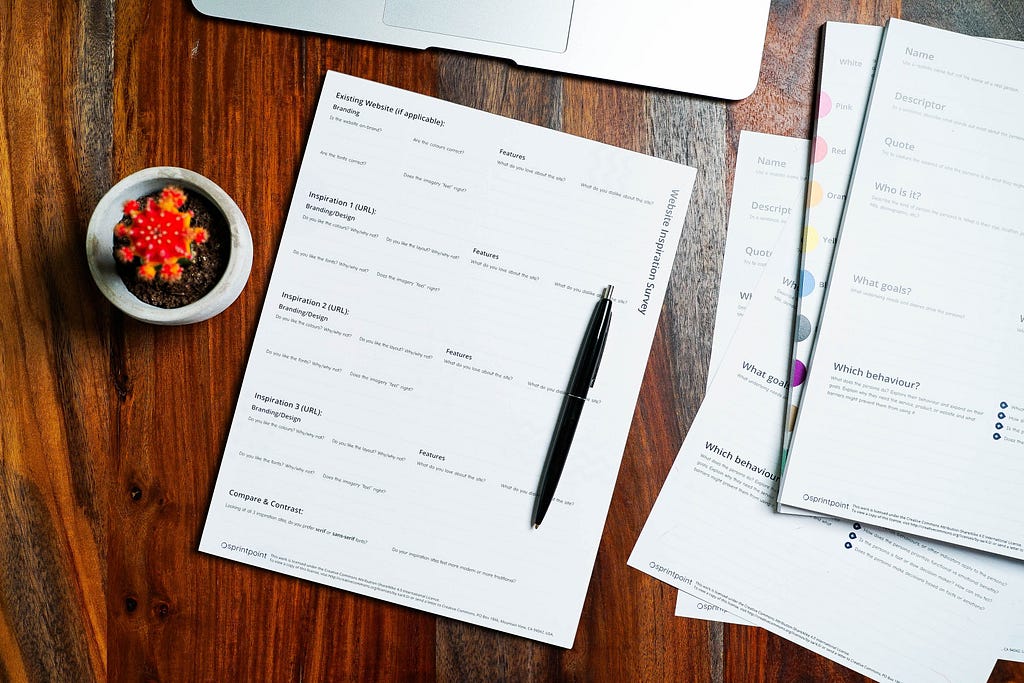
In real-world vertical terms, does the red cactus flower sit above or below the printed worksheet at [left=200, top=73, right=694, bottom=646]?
above

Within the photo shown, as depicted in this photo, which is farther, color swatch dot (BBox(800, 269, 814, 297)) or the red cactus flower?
color swatch dot (BBox(800, 269, 814, 297))

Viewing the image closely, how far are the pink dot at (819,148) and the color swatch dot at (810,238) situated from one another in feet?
0.20

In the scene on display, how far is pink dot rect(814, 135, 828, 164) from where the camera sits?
2.18 feet

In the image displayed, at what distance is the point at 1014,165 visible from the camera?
66 cm

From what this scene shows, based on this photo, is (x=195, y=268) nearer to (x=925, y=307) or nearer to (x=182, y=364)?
(x=182, y=364)

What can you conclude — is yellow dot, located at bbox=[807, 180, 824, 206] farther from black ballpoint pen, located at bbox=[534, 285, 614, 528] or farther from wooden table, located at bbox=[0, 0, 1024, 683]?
black ballpoint pen, located at bbox=[534, 285, 614, 528]

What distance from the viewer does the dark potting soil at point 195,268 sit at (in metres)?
0.58

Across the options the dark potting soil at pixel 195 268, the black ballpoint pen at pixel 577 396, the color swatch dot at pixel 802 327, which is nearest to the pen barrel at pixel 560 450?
the black ballpoint pen at pixel 577 396

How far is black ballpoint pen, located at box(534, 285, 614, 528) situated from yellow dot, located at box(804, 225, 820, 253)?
0.18m

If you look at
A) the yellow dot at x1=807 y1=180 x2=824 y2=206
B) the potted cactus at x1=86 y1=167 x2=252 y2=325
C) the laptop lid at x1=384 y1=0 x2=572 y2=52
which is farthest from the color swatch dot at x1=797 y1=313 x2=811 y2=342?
the potted cactus at x1=86 y1=167 x2=252 y2=325

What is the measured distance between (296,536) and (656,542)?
1.05ft

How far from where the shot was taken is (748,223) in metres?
0.67

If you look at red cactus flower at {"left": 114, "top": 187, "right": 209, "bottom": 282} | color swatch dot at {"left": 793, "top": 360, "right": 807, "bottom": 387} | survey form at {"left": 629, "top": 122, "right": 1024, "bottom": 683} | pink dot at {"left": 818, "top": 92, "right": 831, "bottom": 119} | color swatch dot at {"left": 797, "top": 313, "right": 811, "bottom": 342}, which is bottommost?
survey form at {"left": 629, "top": 122, "right": 1024, "bottom": 683}

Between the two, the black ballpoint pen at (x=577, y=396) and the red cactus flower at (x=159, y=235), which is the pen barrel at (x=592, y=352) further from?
the red cactus flower at (x=159, y=235)
